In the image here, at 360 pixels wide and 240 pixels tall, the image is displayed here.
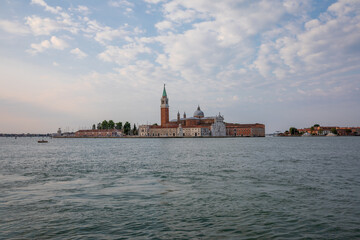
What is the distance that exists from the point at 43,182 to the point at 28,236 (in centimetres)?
777

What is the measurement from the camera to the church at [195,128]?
453 feet

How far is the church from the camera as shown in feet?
453

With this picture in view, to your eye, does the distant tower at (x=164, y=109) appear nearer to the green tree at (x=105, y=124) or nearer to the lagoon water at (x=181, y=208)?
the green tree at (x=105, y=124)

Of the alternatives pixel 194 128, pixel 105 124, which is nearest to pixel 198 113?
pixel 194 128

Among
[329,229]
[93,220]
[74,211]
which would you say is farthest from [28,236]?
[329,229]

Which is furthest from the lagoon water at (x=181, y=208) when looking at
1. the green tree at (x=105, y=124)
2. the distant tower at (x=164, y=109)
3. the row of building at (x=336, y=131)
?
the row of building at (x=336, y=131)

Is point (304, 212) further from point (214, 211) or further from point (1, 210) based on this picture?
point (1, 210)

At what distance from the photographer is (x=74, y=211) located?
8.42 meters

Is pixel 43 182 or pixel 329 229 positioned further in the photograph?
pixel 43 182

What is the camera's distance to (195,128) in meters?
137

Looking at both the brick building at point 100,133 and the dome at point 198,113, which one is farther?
the brick building at point 100,133

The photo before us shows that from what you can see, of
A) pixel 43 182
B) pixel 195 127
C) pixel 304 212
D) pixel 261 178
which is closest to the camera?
pixel 304 212

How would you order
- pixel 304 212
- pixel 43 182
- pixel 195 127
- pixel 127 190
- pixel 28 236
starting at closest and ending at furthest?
pixel 28 236
pixel 304 212
pixel 127 190
pixel 43 182
pixel 195 127

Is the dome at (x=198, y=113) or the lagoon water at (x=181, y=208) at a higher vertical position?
the dome at (x=198, y=113)
